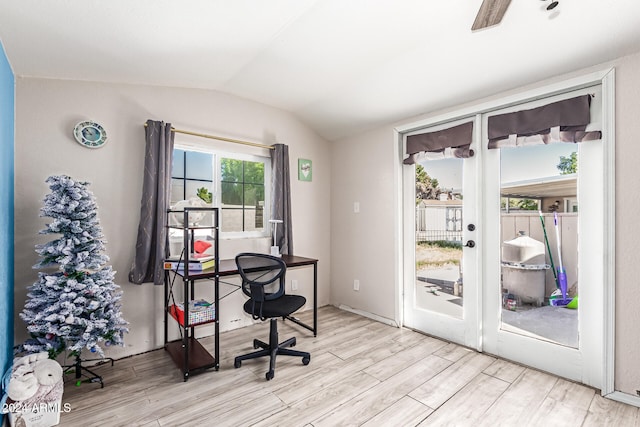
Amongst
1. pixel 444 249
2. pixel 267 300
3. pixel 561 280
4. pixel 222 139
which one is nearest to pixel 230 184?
pixel 222 139

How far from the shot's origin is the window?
9.67ft

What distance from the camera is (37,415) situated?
1.69 metres

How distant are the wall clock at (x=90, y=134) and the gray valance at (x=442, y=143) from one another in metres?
2.78

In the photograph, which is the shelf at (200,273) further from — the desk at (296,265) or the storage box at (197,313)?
the storage box at (197,313)

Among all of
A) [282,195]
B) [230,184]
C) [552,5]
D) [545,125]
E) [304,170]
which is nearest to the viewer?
[552,5]

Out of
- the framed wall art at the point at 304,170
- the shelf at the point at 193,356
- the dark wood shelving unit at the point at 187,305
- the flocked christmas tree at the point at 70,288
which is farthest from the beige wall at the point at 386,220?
the flocked christmas tree at the point at 70,288

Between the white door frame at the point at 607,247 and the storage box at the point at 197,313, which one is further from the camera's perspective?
the storage box at the point at 197,313

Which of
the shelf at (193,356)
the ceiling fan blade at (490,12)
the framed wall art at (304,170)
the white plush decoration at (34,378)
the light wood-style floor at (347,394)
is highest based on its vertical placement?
the ceiling fan blade at (490,12)

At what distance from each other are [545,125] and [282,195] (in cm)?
242

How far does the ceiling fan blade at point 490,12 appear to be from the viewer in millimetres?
1424

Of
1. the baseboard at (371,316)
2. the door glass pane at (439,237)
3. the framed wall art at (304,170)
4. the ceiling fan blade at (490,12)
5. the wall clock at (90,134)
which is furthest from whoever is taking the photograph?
the framed wall art at (304,170)

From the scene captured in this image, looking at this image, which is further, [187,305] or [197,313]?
[197,313]

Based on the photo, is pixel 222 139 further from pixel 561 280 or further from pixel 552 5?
pixel 561 280

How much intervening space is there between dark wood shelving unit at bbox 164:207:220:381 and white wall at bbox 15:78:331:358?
0.12 metres
